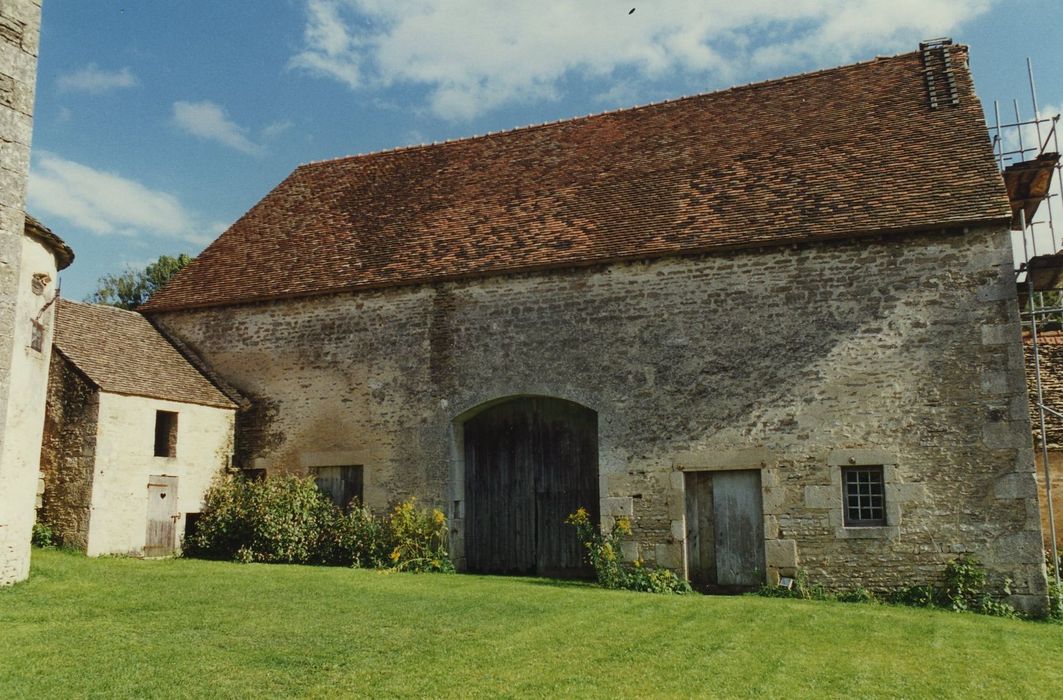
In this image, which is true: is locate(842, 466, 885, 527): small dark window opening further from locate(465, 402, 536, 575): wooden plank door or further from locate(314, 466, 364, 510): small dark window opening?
locate(314, 466, 364, 510): small dark window opening

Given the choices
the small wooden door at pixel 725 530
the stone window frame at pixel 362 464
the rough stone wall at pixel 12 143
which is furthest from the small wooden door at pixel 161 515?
the rough stone wall at pixel 12 143

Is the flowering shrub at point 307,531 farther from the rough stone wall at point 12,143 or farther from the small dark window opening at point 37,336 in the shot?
the rough stone wall at point 12,143

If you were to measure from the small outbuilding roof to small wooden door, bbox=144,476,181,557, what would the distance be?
12.9ft

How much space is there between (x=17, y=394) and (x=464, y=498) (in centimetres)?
671

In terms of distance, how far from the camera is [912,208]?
1226 cm

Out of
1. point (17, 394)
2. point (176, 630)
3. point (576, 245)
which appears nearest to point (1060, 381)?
point (576, 245)

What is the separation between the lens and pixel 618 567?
1270 cm

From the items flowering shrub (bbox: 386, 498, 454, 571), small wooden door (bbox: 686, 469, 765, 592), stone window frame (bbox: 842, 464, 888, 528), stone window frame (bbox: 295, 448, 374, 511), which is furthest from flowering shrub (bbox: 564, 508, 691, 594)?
stone window frame (bbox: 295, 448, 374, 511)

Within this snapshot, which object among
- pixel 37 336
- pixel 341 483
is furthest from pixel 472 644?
pixel 341 483

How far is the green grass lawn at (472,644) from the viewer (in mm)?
6781

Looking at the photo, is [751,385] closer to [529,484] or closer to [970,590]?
[970,590]

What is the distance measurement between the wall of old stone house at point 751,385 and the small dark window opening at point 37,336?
4.65m

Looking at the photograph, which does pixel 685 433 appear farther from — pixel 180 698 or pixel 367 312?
pixel 180 698

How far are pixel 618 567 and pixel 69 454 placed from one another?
852 cm
